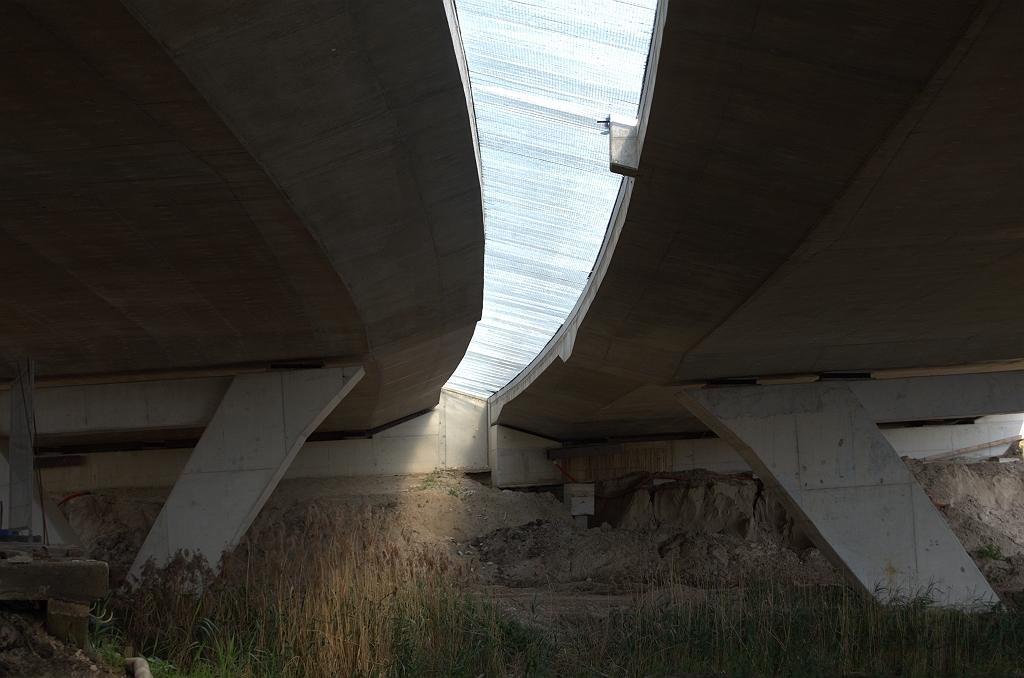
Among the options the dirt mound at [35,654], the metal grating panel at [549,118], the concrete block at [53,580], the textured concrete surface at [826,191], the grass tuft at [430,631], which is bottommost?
the grass tuft at [430,631]

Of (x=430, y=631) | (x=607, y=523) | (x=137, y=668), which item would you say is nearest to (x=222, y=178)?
(x=137, y=668)

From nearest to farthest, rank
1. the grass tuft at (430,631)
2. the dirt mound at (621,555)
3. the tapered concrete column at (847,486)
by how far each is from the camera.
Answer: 1. the grass tuft at (430,631)
2. the tapered concrete column at (847,486)
3. the dirt mound at (621,555)

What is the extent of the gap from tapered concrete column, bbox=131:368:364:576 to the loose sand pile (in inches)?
231

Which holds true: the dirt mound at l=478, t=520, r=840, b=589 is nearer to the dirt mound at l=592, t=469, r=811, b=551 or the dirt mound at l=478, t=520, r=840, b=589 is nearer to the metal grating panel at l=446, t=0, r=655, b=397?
the dirt mound at l=592, t=469, r=811, b=551

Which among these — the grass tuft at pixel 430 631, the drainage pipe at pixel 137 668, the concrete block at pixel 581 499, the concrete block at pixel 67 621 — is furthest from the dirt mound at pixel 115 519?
the concrete block at pixel 67 621

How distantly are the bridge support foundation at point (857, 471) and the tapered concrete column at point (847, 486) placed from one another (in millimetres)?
15

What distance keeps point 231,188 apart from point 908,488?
10.8m

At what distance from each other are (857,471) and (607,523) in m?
11.0

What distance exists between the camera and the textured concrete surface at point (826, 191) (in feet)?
15.2

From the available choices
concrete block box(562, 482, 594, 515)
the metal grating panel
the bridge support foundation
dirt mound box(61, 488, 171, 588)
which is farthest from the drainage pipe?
concrete block box(562, 482, 594, 515)

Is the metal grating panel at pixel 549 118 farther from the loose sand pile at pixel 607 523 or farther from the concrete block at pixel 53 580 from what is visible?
the loose sand pile at pixel 607 523

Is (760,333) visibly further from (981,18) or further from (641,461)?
(641,461)

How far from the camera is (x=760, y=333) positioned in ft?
36.2

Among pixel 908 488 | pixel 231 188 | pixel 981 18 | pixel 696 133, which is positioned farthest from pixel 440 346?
pixel 981 18
